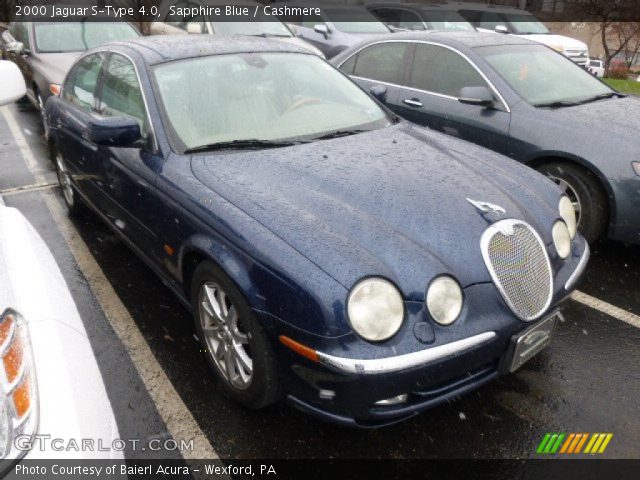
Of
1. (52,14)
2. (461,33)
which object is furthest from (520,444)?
(52,14)

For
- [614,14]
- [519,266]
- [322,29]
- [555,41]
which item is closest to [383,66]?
[519,266]

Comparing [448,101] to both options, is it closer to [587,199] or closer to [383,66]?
[383,66]

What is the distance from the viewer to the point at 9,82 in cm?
237

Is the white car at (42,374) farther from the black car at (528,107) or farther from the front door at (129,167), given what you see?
the black car at (528,107)

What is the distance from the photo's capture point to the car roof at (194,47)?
129 inches

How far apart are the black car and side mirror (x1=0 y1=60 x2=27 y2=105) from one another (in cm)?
253

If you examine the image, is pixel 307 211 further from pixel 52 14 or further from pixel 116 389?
pixel 52 14

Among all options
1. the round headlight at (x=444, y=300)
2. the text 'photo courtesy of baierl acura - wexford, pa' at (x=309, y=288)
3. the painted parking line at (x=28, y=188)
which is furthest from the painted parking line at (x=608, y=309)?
the painted parking line at (x=28, y=188)

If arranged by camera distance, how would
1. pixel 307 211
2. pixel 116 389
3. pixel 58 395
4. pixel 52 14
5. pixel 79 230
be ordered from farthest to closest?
pixel 52 14 → pixel 79 230 → pixel 116 389 → pixel 307 211 → pixel 58 395

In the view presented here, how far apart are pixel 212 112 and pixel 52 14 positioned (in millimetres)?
6669

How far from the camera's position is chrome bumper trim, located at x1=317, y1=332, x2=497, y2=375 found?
192cm

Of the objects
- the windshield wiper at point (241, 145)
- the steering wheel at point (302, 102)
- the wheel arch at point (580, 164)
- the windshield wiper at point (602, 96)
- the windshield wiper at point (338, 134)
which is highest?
the steering wheel at point (302, 102)

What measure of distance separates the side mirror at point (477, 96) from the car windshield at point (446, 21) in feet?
23.6

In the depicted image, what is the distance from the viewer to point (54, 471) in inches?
46.9
